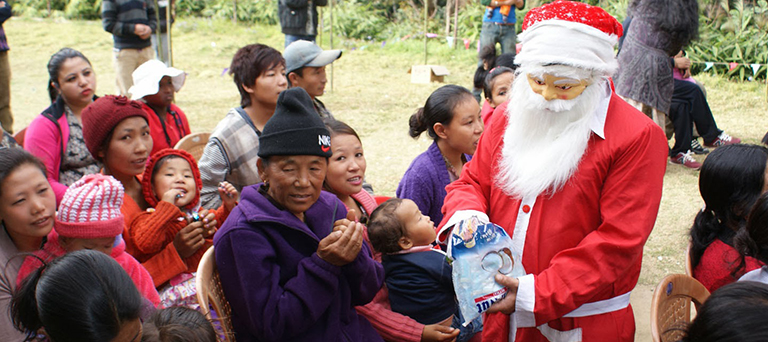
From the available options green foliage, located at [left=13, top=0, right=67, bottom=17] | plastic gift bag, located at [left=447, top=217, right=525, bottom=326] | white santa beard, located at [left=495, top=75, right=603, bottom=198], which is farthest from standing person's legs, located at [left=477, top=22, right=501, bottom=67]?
green foliage, located at [left=13, top=0, right=67, bottom=17]

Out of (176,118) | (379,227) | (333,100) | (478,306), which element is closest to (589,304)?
(478,306)

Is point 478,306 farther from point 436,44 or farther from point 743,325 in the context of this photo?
point 436,44

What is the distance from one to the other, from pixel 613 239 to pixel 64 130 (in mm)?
3042

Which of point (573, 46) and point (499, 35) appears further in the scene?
point (499, 35)

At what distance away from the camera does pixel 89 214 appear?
2.38 m

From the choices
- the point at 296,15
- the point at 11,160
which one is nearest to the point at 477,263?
the point at 11,160

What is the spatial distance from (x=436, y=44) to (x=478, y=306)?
12453 millimetres

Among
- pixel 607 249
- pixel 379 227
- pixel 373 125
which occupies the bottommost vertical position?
pixel 373 125

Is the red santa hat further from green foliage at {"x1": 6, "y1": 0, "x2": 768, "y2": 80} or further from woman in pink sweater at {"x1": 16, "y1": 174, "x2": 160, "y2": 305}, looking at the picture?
green foliage at {"x1": 6, "y1": 0, "x2": 768, "y2": 80}

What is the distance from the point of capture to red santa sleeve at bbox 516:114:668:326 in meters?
1.92

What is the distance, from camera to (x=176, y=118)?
429 centimetres

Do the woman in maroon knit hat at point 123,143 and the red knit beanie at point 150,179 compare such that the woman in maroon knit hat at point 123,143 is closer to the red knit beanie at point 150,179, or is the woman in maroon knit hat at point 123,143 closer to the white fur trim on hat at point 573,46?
the red knit beanie at point 150,179

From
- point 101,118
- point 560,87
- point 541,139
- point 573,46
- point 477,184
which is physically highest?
point 573,46

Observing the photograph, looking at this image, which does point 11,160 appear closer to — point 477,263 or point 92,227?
point 92,227
